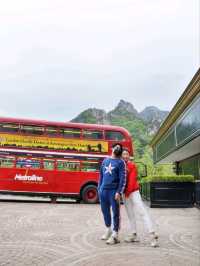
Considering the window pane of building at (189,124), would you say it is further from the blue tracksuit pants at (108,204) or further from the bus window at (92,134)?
the blue tracksuit pants at (108,204)

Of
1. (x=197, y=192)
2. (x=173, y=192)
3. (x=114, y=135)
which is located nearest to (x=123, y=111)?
(x=114, y=135)

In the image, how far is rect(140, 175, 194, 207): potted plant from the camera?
14391 mm

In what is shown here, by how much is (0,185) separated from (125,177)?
11.7 metres

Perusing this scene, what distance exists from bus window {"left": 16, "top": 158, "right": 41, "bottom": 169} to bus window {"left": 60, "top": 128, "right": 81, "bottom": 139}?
1653mm

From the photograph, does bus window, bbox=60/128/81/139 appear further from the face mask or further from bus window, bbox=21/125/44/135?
the face mask

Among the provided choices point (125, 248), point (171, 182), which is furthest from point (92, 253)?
point (171, 182)

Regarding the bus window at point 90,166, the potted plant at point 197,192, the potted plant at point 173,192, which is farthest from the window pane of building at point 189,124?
the bus window at point 90,166

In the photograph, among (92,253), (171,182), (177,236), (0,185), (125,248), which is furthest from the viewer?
(0,185)

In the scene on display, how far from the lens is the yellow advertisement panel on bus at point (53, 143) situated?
16.9 m

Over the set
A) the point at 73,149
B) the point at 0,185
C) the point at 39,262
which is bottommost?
the point at 39,262

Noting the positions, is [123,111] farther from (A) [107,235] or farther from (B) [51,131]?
(A) [107,235]

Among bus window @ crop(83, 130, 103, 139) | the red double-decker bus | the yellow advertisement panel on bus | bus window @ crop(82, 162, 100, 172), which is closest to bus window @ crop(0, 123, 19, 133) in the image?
the red double-decker bus

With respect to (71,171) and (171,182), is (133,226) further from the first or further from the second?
(71,171)

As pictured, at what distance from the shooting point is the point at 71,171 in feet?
57.2
